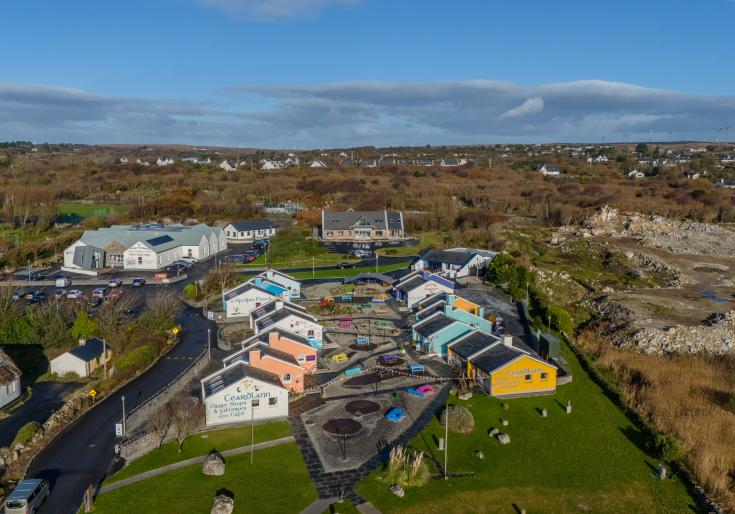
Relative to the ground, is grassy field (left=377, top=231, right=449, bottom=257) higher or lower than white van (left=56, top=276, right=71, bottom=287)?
lower

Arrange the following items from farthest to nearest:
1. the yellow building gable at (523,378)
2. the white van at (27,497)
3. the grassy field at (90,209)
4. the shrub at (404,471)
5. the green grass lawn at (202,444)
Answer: the grassy field at (90,209)
the yellow building gable at (523,378)
the green grass lawn at (202,444)
the shrub at (404,471)
the white van at (27,497)

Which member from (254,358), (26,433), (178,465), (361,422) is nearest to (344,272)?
(254,358)

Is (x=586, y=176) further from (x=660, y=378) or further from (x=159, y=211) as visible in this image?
(x=660, y=378)

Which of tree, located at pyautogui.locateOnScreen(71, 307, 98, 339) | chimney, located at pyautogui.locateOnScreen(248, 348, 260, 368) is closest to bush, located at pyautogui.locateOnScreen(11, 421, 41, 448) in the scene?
chimney, located at pyautogui.locateOnScreen(248, 348, 260, 368)

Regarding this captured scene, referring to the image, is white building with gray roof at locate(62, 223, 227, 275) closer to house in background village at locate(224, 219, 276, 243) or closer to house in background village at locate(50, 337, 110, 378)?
house in background village at locate(224, 219, 276, 243)

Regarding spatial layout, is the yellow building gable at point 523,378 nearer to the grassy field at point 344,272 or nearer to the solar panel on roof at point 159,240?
the grassy field at point 344,272

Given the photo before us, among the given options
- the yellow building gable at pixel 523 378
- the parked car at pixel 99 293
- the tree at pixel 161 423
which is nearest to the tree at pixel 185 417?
the tree at pixel 161 423
